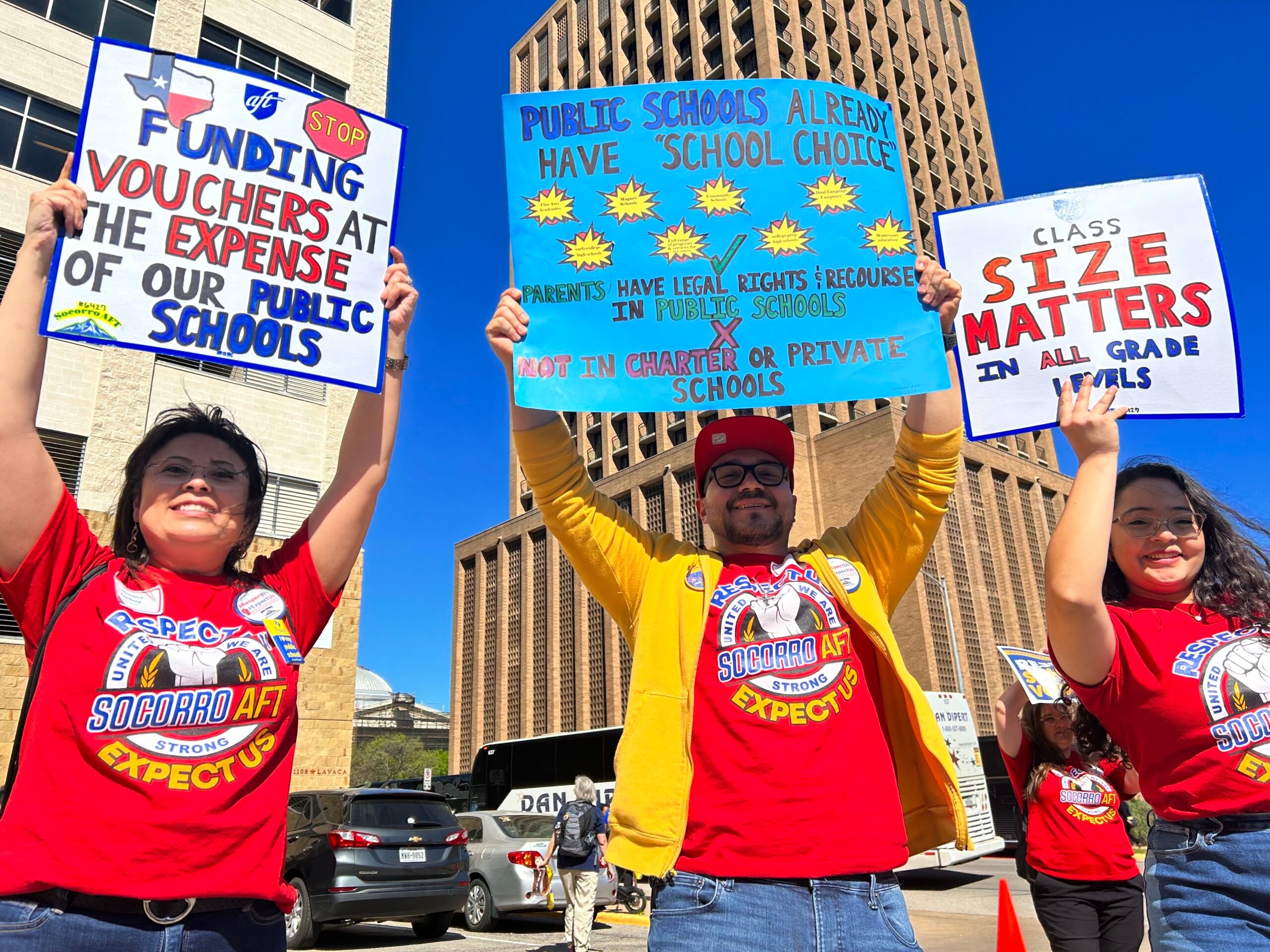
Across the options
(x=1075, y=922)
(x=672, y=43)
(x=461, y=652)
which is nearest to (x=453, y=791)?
(x=461, y=652)

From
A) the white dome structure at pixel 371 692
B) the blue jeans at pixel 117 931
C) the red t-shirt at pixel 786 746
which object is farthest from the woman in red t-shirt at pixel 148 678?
the white dome structure at pixel 371 692

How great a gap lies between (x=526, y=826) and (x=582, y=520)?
1061 centimetres

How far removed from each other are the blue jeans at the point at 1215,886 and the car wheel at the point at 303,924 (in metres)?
8.77

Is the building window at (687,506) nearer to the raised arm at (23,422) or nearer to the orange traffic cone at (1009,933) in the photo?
the orange traffic cone at (1009,933)

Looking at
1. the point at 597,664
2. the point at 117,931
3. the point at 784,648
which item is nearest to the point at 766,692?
the point at 784,648

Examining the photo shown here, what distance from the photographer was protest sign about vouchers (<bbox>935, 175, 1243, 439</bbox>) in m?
3.26

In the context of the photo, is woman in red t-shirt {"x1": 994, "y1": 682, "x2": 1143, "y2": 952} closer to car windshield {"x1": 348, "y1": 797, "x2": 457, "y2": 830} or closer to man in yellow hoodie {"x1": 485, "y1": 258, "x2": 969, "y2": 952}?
man in yellow hoodie {"x1": 485, "y1": 258, "x2": 969, "y2": 952}

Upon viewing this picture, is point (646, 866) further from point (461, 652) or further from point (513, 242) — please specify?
point (461, 652)

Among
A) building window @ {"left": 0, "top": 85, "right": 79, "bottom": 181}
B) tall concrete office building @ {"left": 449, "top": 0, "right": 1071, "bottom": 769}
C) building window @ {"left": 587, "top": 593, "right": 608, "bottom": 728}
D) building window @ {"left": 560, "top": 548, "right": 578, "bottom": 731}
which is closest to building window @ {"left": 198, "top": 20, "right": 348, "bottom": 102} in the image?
building window @ {"left": 0, "top": 85, "right": 79, "bottom": 181}

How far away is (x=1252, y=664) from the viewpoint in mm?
2615

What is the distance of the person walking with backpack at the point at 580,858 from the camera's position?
8930 mm

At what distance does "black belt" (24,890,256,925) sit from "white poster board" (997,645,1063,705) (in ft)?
13.9

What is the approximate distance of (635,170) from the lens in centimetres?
352

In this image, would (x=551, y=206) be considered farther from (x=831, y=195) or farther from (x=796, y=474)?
(x=796, y=474)
